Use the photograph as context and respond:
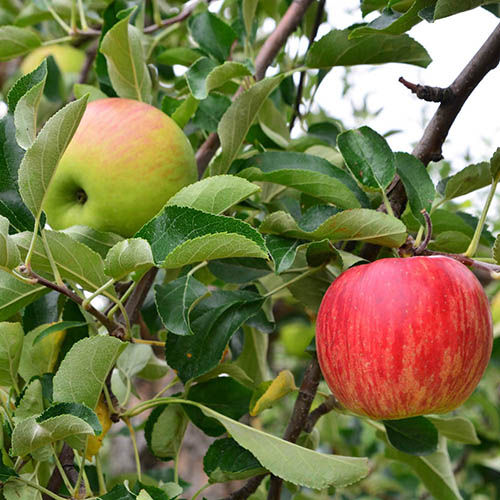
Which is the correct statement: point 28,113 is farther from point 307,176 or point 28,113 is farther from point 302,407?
point 302,407

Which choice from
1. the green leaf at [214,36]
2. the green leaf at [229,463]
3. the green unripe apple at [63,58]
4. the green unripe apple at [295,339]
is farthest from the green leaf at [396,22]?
the green unripe apple at [295,339]

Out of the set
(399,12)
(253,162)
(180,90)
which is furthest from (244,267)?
(180,90)

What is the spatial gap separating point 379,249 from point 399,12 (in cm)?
30

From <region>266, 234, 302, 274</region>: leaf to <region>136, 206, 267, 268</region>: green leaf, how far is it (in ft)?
0.23

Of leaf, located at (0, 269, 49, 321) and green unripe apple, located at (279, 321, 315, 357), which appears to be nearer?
leaf, located at (0, 269, 49, 321)

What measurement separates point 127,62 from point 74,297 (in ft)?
1.31

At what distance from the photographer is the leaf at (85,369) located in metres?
0.67

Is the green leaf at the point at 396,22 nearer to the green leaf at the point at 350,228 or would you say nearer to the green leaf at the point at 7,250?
the green leaf at the point at 350,228

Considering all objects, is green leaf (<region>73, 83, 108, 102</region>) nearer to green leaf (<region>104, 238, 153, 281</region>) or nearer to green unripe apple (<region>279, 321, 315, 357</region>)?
green leaf (<region>104, 238, 153, 281</region>)

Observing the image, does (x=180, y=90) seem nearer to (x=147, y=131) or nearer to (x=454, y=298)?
(x=147, y=131)

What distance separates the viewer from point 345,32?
915 millimetres

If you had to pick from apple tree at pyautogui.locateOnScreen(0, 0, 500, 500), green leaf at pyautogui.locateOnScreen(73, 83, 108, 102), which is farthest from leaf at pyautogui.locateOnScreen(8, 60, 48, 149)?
green leaf at pyautogui.locateOnScreen(73, 83, 108, 102)

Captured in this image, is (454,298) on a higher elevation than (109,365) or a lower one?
higher

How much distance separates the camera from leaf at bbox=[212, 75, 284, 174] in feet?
2.68
